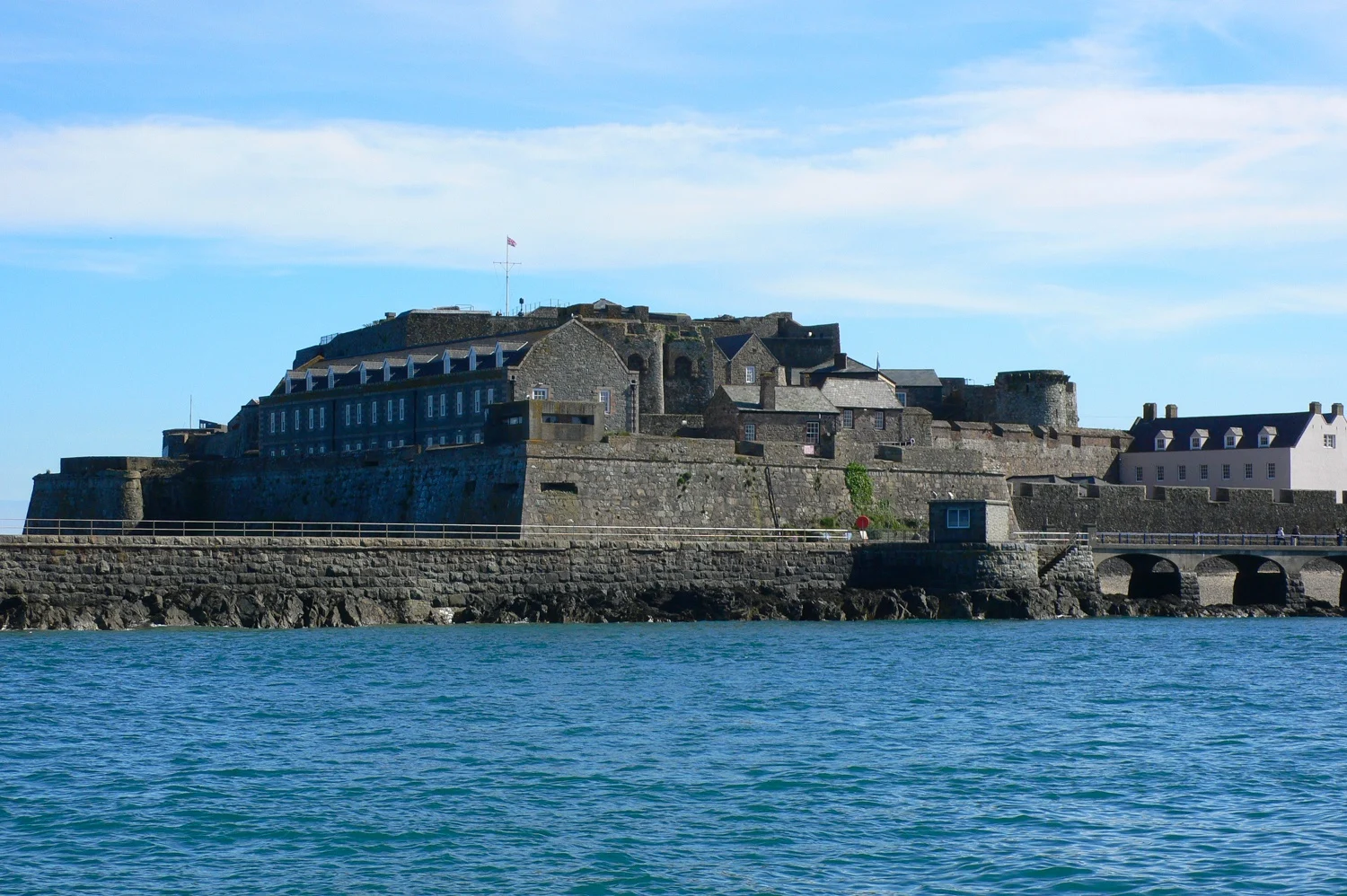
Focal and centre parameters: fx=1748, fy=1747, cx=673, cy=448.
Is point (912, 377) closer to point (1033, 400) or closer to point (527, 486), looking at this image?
point (1033, 400)

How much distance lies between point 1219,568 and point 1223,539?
6.42ft

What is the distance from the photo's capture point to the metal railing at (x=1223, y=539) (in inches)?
2142

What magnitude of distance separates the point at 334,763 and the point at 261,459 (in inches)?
1339

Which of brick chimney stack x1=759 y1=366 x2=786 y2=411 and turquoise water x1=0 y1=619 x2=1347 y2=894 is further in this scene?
brick chimney stack x1=759 y1=366 x2=786 y2=411

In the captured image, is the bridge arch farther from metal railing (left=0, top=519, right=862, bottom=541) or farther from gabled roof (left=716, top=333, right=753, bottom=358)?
gabled roof (left=716, top=333, right=753, bottom=358)

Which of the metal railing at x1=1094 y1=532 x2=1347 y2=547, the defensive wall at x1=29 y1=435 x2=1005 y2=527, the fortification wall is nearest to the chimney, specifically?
the defensive wall at x1=29 y1=435 x2=1005 y2=527

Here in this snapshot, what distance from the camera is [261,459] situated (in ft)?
180

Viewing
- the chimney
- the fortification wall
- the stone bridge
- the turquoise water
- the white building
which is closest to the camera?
the turquoise water

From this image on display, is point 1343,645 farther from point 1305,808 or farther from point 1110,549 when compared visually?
point 1305,808

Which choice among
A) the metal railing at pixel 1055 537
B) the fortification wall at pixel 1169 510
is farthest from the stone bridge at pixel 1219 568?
the fortification wall at pixel 1169 510

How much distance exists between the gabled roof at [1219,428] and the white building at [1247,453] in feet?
0.11

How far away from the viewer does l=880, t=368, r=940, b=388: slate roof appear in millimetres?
71125

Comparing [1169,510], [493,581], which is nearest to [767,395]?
[1169,510]

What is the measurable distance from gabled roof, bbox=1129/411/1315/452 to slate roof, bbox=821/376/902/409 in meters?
13.7
